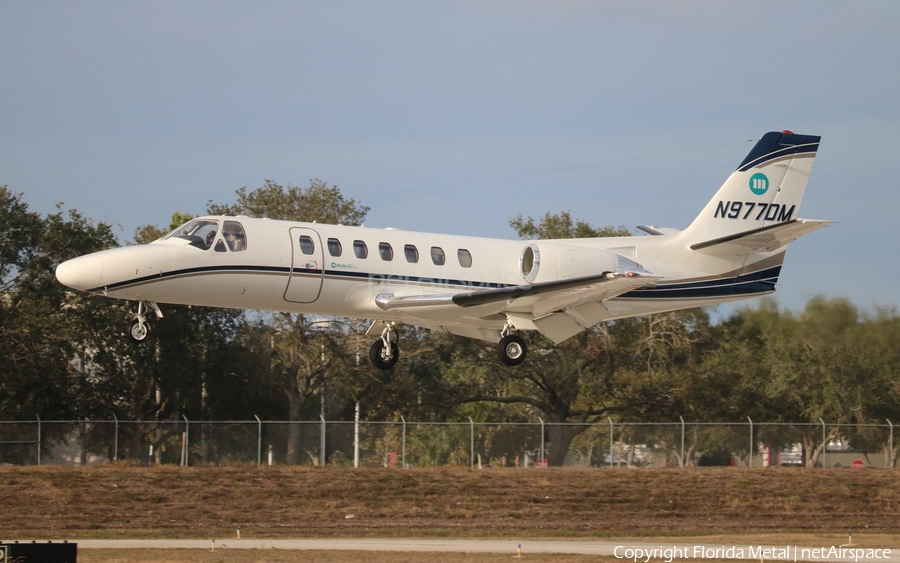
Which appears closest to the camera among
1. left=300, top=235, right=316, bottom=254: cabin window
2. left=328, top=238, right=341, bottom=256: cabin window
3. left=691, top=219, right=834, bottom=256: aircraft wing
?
left=300, top=235, right=316, bottom=254: cabin window

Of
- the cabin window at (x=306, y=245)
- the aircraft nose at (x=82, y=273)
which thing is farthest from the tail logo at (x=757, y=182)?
the aircraft nose at (x=82, y=273)

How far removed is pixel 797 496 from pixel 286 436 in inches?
534

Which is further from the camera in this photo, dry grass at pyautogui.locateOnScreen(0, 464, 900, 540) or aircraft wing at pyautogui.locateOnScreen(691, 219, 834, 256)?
dry grass at pyautogui.locateOnScreen(0, 464, 900, 540)

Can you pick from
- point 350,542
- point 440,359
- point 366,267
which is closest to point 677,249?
point 366,267

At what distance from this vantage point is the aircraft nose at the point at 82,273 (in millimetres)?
19578

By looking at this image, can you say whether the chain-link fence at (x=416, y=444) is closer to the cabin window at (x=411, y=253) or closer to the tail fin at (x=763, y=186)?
the tail fin at (x=763, y=186)

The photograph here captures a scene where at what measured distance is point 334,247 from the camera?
69.8ft

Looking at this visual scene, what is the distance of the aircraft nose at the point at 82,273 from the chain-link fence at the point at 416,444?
36.7ft

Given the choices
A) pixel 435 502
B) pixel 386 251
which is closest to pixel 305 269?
pixel 386 251

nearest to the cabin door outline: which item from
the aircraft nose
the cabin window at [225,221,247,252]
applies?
the cabin window at [225,221,247,252]

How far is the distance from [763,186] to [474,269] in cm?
786

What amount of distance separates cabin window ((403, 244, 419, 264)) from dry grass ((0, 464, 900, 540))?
580 cm

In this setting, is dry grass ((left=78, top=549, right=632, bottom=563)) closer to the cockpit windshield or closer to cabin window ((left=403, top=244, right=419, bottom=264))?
the cockpit windshield

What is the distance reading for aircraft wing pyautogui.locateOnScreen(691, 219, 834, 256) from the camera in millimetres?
21609
